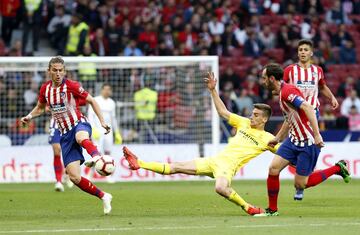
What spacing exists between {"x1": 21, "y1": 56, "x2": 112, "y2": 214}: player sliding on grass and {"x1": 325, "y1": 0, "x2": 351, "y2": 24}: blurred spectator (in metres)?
18.1

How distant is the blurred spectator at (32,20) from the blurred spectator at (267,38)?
21.3 feet

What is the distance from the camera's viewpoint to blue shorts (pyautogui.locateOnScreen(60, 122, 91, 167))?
14.0 metres

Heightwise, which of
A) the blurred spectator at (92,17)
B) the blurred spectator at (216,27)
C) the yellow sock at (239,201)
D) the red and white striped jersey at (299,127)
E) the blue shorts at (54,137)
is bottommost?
the yellow sock at (239,201)

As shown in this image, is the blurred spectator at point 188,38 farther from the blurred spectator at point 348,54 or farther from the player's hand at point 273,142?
the player's hand at point 273,142

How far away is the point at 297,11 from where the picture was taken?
3117cm

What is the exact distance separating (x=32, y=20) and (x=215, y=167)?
51.8ft

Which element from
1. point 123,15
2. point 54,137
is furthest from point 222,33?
point 54,137

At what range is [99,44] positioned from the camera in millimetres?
27906

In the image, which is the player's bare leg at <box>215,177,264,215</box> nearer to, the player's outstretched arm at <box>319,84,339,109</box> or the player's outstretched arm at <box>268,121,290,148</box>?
the player's outstretched arm at <box>268,121,290,148</box>

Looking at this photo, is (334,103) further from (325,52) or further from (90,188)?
(325,52)

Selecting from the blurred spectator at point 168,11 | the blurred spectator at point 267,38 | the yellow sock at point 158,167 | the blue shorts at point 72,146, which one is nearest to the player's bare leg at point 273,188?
the yellow sock at point 158,167

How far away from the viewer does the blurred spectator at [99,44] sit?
91.1ft

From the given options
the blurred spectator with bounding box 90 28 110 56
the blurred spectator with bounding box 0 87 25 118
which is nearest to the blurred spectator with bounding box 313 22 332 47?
the blurred spectator with bounding box 90 28 110 56

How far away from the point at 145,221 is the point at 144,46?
1644 cm
